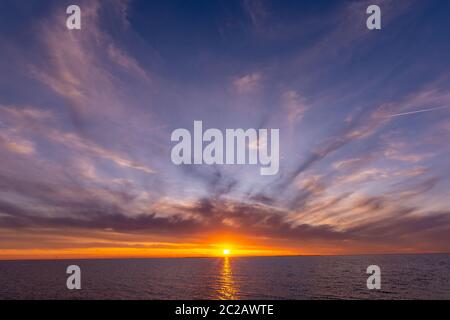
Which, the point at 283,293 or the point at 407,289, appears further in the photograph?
→ the point at 407,289
